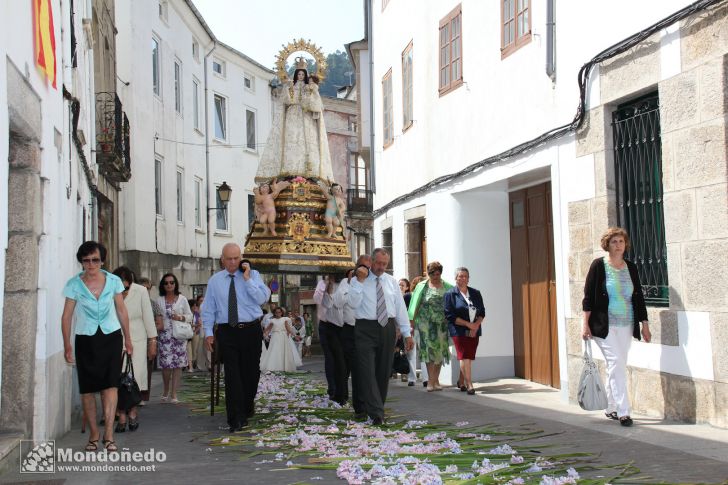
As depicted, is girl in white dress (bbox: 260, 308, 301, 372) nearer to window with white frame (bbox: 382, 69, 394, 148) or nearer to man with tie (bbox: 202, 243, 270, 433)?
window with white frame (bbox: 382, 69, 394, 148)

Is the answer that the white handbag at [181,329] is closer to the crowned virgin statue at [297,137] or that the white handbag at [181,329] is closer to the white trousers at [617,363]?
the crowned virgin statue at [297,137]

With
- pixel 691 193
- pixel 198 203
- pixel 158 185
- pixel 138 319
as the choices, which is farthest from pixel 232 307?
pixel 198 203


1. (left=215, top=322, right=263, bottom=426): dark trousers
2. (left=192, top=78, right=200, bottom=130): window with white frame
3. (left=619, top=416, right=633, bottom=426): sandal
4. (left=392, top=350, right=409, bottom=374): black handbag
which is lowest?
(left=619, top=416, right=633, bottom=426): sandal

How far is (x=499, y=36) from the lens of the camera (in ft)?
42.4

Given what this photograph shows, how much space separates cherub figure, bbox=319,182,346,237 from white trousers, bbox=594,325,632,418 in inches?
198

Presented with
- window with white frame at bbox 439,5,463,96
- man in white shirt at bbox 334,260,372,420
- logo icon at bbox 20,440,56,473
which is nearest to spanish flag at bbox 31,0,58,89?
logo icon at bbox 20,440,56,473

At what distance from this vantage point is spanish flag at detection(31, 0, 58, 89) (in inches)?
317

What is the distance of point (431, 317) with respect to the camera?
12992mm

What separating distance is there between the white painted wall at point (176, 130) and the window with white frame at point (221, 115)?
0.19 meters

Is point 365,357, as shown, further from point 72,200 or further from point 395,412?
point 72,200

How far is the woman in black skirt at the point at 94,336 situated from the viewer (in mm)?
8055

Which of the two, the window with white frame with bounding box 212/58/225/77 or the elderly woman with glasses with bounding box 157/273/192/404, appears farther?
the window with white frame with bounding box 212/58/225/77

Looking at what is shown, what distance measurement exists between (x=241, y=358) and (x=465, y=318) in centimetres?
378

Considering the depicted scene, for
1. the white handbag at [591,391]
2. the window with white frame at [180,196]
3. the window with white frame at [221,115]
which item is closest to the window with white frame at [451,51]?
the white handbag at [591,391]
